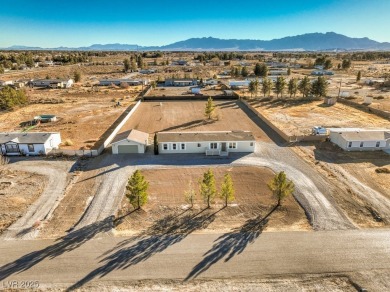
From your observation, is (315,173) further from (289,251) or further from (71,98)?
(71,98)

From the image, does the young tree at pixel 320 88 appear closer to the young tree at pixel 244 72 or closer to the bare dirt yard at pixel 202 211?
the young tree at pixel 244 72

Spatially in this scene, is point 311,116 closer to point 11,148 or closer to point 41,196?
point 41,196

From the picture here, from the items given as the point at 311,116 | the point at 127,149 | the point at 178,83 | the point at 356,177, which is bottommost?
the point at 356,177

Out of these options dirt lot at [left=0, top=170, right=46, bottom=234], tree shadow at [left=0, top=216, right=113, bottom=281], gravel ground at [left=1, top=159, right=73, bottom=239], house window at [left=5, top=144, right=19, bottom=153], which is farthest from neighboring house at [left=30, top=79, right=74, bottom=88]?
tree shadow at [left=0, top=216, right=113, bottom=281]

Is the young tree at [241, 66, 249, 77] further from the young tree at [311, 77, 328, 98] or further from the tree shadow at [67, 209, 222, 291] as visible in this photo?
the tree shadow at [67, 209, 222, 291]

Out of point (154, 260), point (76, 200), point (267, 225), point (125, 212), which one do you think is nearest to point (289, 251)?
point (267, 225)

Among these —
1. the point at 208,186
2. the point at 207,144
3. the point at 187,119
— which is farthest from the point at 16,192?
the point at 187,119
